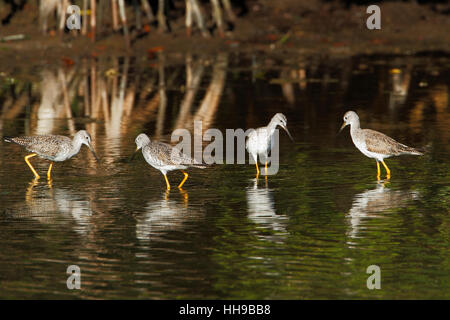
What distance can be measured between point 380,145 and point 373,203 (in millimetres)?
1980

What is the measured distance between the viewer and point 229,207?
512 inches

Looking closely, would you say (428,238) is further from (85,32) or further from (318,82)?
(85,32)

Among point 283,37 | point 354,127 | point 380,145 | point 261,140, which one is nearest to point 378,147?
point 380,145

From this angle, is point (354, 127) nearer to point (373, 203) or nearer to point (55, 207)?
point (373, 203)

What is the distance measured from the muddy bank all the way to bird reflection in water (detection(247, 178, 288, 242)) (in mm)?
15262

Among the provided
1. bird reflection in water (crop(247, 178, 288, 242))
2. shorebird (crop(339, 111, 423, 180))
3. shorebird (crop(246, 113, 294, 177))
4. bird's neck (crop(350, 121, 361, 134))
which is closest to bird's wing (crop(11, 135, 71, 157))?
shorebird (crop(246, 113, 294, 177))

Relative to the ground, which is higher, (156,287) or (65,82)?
(65,82)

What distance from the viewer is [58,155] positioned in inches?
583

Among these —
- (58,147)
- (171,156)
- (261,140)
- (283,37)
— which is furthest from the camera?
(283,37)

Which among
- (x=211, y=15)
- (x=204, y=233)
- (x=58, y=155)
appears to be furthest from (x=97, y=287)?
(x=211, y=15)

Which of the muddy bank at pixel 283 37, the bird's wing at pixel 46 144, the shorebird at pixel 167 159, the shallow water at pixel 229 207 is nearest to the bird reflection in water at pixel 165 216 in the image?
the shallow water at pixel 229 207

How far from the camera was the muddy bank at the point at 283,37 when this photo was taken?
99.5 feet

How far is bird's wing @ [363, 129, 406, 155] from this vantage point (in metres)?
14.9

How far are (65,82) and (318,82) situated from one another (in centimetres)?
608
